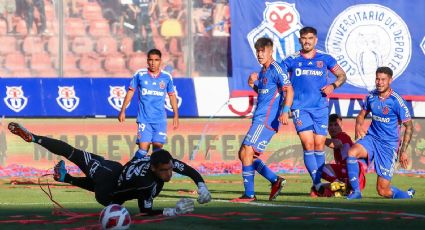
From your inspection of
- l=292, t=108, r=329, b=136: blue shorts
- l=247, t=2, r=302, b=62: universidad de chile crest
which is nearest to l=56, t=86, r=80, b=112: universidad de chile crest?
l=247, t=2, r=302, b=62: universidad de chile crest

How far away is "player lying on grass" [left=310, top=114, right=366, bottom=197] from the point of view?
1527 cm

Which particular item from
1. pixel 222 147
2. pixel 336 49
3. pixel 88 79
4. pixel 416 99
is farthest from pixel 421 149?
pixel 88 79

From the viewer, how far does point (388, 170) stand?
15461mm

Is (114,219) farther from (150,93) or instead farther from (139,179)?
(150,93)

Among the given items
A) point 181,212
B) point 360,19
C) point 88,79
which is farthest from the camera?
point 360,19

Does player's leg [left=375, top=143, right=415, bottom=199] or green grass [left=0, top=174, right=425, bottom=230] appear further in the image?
player's leg [left=375, top=143, right=415, bottom=199]

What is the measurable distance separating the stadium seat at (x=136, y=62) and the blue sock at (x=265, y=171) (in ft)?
29.4

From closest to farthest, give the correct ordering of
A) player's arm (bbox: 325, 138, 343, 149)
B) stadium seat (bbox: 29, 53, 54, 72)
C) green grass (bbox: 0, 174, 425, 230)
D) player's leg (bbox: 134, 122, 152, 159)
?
green grass (bbox: 0, 174, 425, 230) → player's arm (bbox: 325, 138, 343, 149) → player's leg (bbox: 134, 122, 152, 159) → stadium seat (bbox: 29, 53, 54, 72)

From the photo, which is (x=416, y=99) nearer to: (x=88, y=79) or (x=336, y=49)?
(x=336, y=49)

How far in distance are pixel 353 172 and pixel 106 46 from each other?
9958mm

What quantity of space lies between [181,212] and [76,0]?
13.1 metres

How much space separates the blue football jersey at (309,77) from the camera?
15953 millimetres

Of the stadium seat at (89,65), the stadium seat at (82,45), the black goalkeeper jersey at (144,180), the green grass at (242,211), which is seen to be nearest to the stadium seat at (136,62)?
the stadium seat at (89,65)

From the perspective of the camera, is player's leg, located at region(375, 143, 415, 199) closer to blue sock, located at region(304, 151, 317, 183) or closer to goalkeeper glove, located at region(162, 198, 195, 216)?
blue sock, located at region(304, 151, 317, 183)
